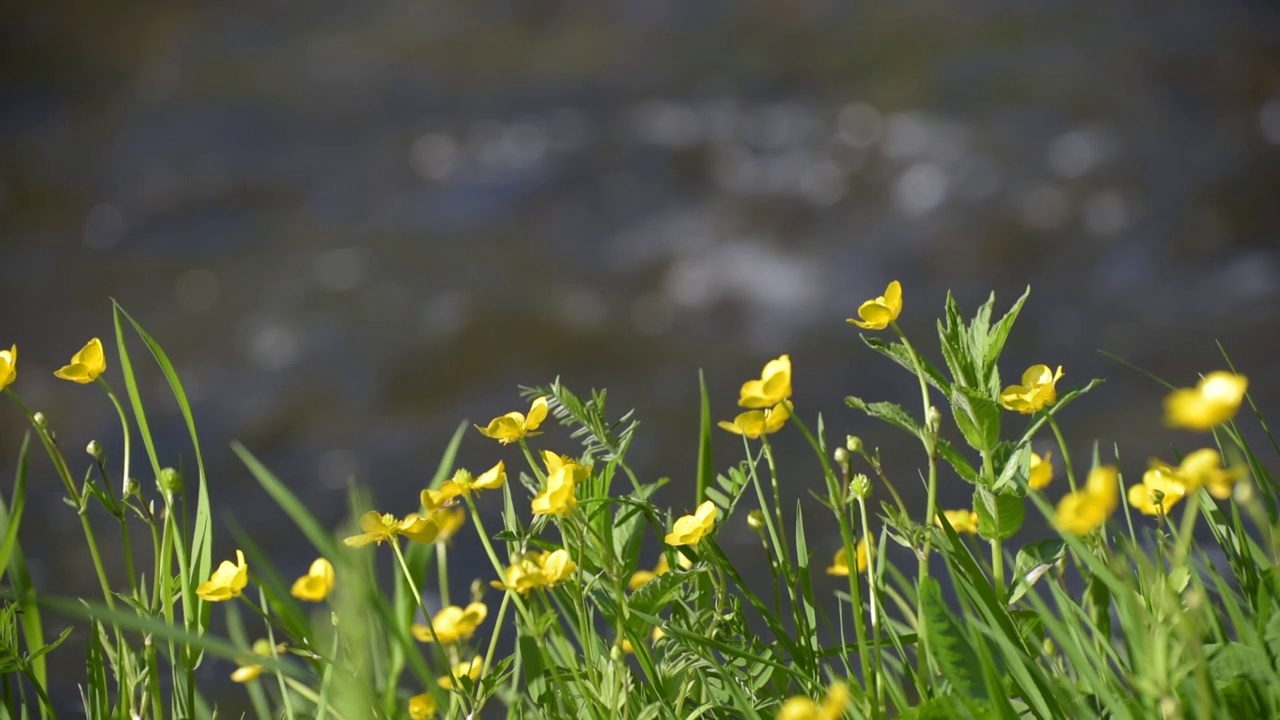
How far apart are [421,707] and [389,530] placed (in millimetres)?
172

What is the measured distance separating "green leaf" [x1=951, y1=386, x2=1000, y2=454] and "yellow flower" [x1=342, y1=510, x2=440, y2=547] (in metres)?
0.34

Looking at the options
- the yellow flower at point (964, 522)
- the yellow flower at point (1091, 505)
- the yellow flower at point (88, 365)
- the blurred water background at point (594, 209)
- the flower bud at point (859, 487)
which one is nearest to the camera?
the yellow flower at point (1091, 505)

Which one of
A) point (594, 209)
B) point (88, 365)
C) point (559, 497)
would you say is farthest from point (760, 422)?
point (594, 209)

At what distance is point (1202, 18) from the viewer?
14.0 feet

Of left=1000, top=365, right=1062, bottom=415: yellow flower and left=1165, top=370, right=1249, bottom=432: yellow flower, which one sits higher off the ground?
left=1165, top=370, right=1249, bottom=432: yellow flower

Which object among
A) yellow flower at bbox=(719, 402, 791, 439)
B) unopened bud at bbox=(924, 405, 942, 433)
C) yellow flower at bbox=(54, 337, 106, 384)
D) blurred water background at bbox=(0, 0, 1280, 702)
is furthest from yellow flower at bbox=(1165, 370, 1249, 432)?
blurred water background at bbox=(0, 0, 1280, 702)

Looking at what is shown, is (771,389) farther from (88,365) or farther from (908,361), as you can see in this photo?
(88,365)

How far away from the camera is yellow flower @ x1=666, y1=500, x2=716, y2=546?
2.39 ft

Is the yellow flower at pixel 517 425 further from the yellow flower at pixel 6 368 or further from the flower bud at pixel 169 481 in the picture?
the yellow flower at pixel 6 368

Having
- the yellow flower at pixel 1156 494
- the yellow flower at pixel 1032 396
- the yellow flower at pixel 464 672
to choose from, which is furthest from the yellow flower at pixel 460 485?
the yellow flower at pixel 1156 494

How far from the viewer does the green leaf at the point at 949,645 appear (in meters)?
0.67

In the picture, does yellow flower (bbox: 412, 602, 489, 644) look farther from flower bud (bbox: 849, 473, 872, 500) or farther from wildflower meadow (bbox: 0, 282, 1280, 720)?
flower bud (bbox: 849, 473, 872, 500)

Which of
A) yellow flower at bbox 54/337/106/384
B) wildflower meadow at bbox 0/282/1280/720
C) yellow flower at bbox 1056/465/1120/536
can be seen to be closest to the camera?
yellow flower at bbox 1056/465/1120/536

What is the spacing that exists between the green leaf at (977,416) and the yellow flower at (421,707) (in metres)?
0.43
